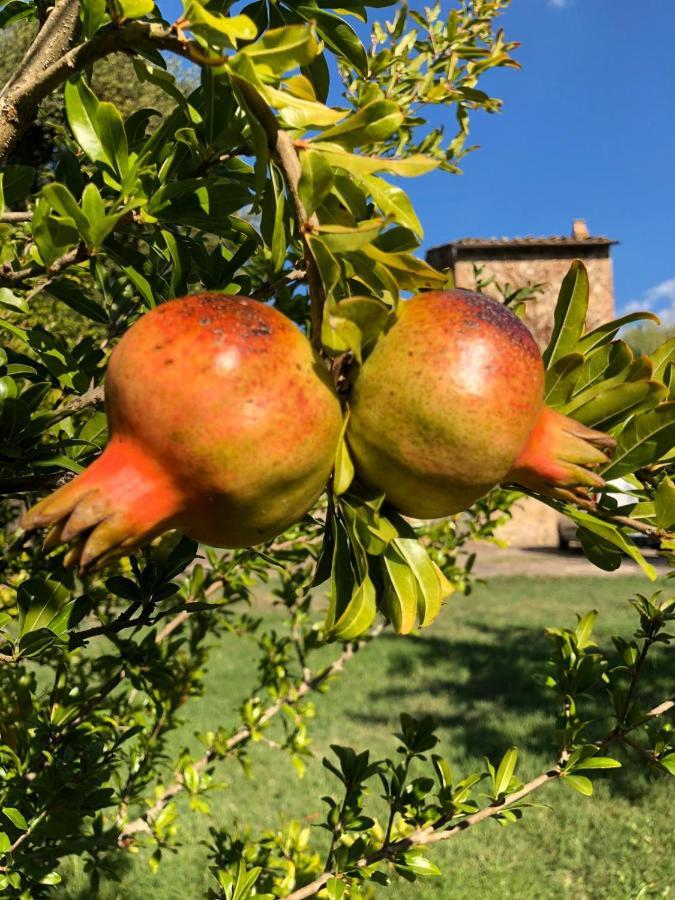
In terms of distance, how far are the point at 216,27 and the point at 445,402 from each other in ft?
1.05

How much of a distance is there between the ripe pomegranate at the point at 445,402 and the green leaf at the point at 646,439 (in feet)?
0.60

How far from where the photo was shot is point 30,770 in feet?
5.69

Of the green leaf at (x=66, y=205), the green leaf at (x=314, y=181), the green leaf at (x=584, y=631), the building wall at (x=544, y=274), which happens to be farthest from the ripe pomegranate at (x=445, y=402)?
the building wall at (x=544, y=274)

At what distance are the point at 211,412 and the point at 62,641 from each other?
2.01ft

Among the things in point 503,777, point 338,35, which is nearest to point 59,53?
point 338,35

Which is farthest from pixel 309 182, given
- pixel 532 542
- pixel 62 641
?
pixel 532 542

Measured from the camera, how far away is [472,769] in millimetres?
4516

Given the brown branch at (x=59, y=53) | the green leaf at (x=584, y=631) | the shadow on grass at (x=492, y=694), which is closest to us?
the brown branch at (x=59, y=53)

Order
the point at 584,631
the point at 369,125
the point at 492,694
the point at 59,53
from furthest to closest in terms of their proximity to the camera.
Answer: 1. the point at 492,694
2. the point at 584,631
3. the point at 59,53
4. the point at 369,125

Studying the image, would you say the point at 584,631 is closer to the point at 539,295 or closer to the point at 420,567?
the point at 420,567

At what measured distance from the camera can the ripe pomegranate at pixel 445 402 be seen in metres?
0.58

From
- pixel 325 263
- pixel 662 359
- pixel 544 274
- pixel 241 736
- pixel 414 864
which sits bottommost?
pixel 544 274

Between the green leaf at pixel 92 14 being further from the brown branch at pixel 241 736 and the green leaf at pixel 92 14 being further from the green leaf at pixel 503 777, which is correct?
the brown branch at pixel 241 736

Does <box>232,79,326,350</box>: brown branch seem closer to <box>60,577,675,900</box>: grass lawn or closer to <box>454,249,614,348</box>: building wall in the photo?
<box>60,577,675,900</box>: grass lawn
